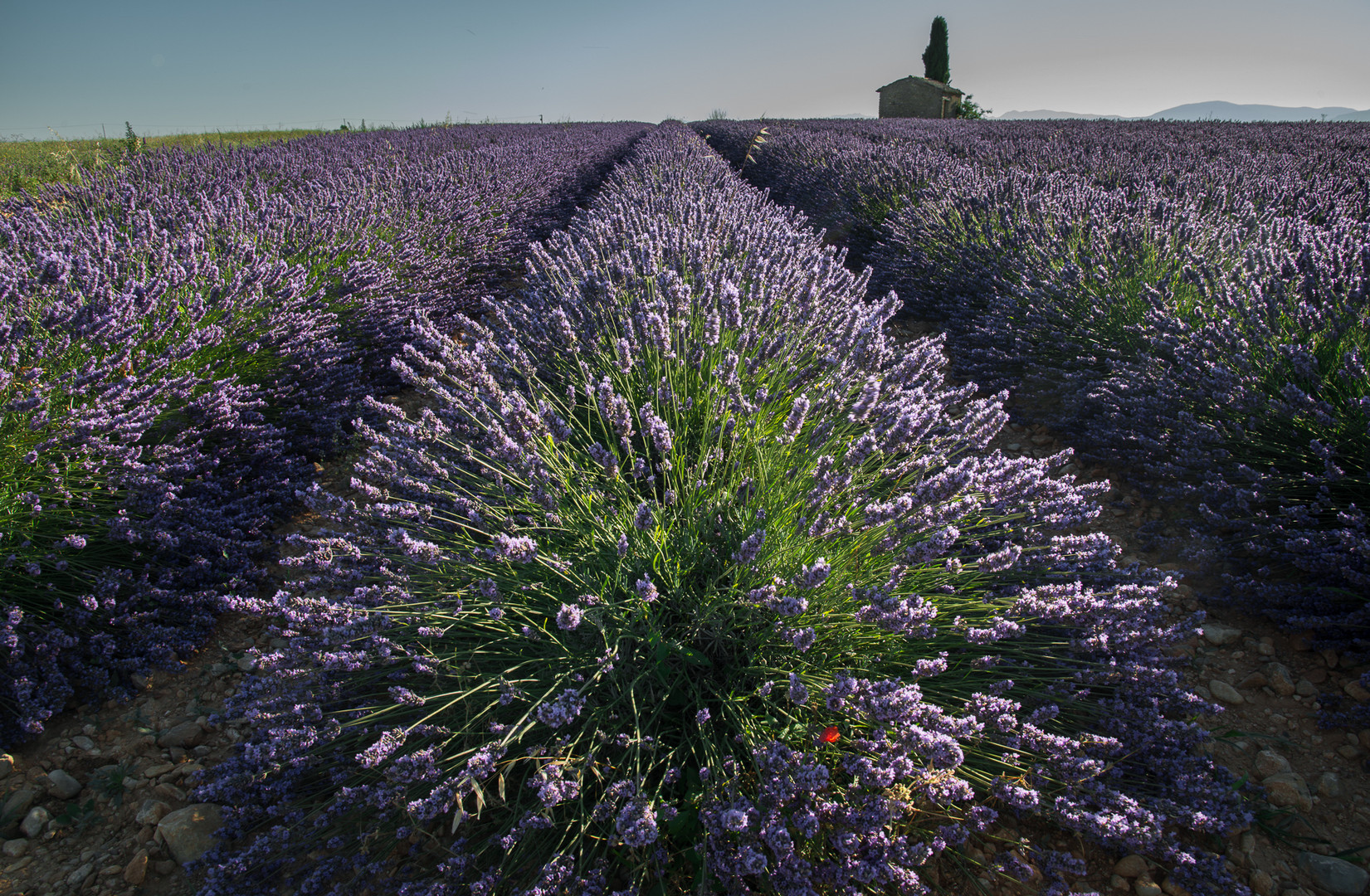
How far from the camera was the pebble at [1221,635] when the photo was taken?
82.5 inches

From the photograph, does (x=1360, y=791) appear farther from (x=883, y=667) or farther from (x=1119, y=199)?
(x=1119, y=199)

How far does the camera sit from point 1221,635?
2.11m

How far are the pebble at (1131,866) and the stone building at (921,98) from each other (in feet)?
111

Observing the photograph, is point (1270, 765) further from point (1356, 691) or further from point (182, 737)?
point (182, 737)

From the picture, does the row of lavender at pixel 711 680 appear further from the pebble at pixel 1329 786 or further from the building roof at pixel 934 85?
the building roof at pixel 934 85

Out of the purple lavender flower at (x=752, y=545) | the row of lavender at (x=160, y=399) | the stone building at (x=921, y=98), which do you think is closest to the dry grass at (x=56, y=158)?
the row of lavender at (x=160, y=399)

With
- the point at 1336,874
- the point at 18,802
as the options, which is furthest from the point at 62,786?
the point at 1336,874

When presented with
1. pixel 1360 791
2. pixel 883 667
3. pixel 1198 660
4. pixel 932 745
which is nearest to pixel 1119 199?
pixel 1198 660

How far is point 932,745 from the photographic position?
1.11 m

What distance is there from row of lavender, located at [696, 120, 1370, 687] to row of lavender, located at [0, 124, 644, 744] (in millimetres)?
3119

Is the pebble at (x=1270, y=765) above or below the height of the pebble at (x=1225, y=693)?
below

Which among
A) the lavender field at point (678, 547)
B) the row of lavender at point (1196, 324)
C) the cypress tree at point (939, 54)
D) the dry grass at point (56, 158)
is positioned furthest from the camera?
the cypress tree at point (939, 54)

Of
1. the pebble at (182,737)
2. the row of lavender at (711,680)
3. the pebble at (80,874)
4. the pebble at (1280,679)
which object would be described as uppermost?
the row of lavender at (711,680)

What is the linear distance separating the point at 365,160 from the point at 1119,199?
8644 mm
